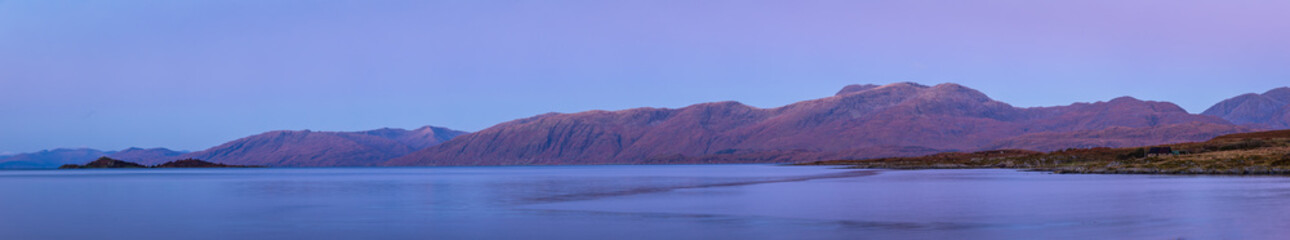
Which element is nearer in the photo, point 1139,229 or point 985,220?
point 1139,229

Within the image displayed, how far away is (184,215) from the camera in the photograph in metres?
30.0

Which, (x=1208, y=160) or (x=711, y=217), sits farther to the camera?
(x=1208, y=160)

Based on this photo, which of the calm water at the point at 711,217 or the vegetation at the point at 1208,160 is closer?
the calm water at the point at 711,217

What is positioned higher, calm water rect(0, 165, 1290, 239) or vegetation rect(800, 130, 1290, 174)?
vegetation rect(800, 130, 1290, 174)

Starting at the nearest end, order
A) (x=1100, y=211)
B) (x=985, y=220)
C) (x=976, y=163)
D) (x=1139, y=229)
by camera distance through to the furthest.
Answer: (x=1139, y=229)
(x=985, y=220)
(x=1100, y=211)
(x=976, y=163)

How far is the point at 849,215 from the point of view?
87.5 feet

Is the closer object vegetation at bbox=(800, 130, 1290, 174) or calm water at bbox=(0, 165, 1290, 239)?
calm water at bbox=(0, 165, 1290, 239)

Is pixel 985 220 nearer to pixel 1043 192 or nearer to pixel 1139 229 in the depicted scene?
pixel 1139 229

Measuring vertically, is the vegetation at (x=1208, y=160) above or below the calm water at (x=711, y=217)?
above

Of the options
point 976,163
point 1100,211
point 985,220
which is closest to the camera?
point 985,220

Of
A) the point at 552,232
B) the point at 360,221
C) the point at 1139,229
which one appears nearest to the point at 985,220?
the point at 1139,229

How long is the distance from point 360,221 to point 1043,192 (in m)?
25.5

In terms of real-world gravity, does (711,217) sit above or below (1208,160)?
below

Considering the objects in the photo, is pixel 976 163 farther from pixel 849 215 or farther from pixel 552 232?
pixel 552 232
